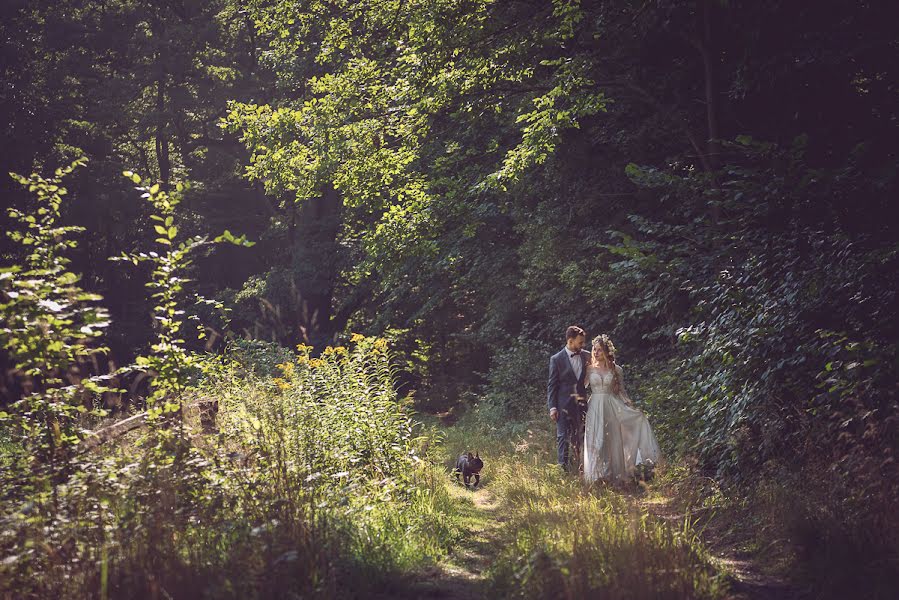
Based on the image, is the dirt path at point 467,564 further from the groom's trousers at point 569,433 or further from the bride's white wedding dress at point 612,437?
the groom's trousers at point 569,433

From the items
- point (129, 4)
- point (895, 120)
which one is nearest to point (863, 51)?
point (895, 120)

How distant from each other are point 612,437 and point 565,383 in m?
1.23

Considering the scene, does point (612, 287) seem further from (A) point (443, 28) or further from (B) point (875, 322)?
(B) point (875, 322)

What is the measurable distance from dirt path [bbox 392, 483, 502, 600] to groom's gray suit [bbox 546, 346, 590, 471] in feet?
5.04

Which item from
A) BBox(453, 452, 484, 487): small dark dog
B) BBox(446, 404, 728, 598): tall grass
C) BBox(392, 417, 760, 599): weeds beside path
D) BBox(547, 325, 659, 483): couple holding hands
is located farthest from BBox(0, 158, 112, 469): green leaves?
BBox(453, 452, 484, 487): small dark dog

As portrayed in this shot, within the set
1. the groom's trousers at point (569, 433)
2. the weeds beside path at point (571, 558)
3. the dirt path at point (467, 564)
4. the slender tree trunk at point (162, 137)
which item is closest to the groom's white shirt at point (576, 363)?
the groom's trousers at point (569, 433)

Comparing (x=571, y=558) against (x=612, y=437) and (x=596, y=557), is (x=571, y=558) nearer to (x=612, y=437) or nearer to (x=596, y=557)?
(x=596, y=557)

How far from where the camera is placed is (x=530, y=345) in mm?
20203

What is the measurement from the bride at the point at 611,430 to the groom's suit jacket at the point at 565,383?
50 centimetres

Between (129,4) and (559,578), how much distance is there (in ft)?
107

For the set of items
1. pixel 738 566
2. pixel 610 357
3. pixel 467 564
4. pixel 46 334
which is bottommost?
pixel 738 566

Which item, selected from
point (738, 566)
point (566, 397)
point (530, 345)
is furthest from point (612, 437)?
point (530, 345)

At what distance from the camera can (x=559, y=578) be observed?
4930 millimetres

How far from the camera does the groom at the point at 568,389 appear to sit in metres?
11.1
